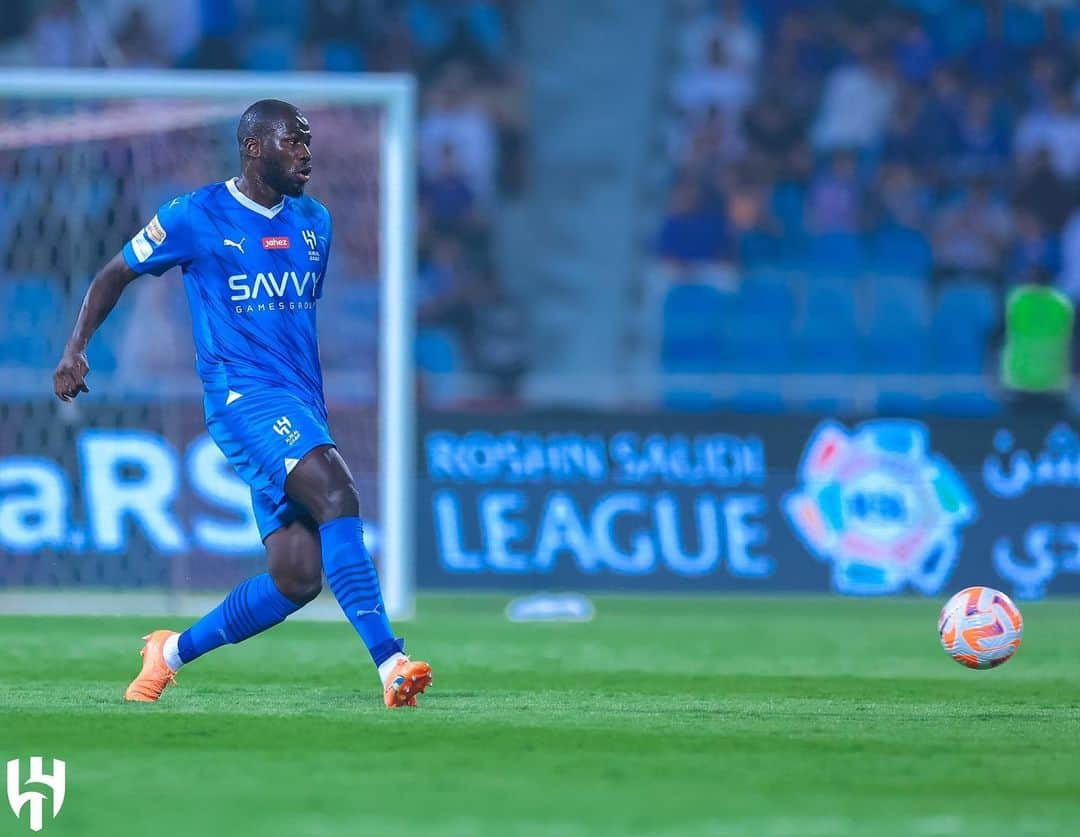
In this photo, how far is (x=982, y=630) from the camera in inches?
334

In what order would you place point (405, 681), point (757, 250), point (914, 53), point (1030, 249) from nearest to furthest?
1. point (405, 681)
2. point (1030, 249)
3. point (757, 250)
4. point (914, 53)

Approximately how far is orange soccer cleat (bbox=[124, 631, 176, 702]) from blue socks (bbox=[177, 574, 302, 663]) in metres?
0.08

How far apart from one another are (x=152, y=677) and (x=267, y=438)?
0.98m

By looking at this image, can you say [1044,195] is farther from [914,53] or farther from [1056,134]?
[914,53]

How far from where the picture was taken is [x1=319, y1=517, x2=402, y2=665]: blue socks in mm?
7539

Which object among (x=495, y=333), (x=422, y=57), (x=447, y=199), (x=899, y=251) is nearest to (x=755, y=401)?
(x=495, y=333)

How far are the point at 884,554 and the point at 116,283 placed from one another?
7909 mm

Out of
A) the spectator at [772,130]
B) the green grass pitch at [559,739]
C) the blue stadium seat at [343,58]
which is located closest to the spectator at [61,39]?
the blue stadium seat at [343,58]

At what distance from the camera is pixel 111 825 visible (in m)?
5.14

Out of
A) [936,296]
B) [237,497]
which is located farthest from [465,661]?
[936,296]

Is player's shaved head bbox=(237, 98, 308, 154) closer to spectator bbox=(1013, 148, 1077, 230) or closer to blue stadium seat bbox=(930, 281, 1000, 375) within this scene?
blue stadium seat bbox=(930, 281, 1000, 375)

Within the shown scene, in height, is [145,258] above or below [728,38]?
below

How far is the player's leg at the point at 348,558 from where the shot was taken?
297 inches

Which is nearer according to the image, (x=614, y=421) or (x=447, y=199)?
(x=614, y=421)
